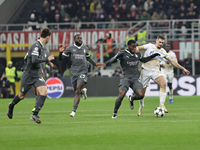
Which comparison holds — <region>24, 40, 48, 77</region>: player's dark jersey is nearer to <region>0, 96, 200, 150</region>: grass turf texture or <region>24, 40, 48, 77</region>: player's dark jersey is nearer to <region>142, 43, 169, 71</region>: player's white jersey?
<region>0, 96, 200, 150</region>: grass turf texture

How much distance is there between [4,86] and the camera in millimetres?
22125

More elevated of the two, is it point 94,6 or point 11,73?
point 94,6

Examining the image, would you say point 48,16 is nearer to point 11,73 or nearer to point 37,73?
point 11,73

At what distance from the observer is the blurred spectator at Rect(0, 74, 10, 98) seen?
22.0 m

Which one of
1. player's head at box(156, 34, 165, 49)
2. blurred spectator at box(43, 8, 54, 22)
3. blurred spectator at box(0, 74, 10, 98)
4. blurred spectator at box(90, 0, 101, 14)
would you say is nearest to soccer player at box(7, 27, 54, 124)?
player's head at box(156, 34, 165, 49)

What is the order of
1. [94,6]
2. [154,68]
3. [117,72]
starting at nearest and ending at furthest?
[154,68]
[117,72]
[94,6]

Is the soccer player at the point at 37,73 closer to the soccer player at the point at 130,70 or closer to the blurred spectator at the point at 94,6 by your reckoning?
the soccer player at the point at 130,70

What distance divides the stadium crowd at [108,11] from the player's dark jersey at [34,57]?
1668 cm

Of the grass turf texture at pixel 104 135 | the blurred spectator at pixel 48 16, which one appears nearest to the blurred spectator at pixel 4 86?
the blurred spectator at pixel 48 16

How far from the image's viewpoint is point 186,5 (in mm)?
27828

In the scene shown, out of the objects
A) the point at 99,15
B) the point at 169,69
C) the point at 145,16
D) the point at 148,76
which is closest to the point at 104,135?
the point at 148,76

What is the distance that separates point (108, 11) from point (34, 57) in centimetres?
1993

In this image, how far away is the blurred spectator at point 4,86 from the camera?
22027 millimetres

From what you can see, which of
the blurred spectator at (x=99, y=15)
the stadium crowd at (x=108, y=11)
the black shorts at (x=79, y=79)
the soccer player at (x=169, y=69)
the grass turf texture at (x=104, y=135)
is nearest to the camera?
the grass turf texture at (x=104, y=135)
